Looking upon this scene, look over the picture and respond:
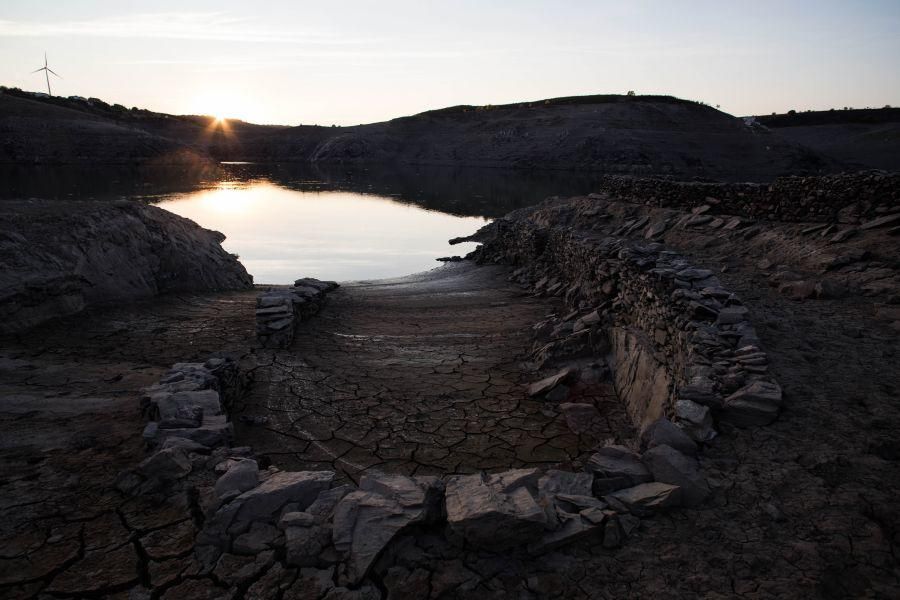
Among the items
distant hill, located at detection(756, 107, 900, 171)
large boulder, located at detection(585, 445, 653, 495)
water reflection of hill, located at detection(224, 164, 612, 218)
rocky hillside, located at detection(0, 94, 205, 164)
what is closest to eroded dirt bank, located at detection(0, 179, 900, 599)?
large boulder, located at detection(585, 445, 653, 495)

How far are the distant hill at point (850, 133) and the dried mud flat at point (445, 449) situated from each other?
63.2 metres

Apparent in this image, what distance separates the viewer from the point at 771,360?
5457 mm

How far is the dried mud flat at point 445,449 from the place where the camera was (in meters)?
3.25

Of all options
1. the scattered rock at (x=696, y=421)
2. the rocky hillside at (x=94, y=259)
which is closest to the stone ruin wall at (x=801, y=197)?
the scattered rock at (x=696, y=421)

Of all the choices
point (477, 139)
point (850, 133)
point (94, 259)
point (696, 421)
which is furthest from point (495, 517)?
point (850, 133)

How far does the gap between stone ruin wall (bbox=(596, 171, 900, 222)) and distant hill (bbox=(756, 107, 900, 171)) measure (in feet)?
179

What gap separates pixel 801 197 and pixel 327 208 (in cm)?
3363

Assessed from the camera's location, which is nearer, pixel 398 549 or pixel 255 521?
pixel 398 549

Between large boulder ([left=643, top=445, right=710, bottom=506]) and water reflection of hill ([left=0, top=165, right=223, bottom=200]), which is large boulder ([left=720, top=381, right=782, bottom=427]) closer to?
large boulder ([left=643, top=445, right=710, bottom=506])

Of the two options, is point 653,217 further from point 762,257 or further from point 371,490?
point 371,490

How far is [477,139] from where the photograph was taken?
87.6 m

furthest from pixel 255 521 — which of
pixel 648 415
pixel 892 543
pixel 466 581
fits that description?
pixel 648 415

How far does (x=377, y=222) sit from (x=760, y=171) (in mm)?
51051

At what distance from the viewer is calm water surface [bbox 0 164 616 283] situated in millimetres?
23531
